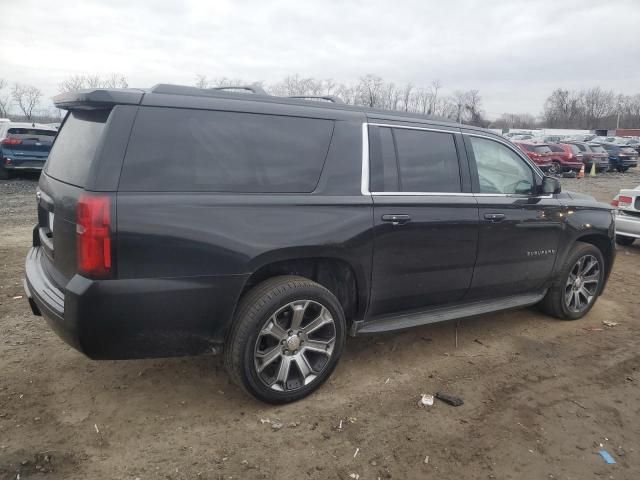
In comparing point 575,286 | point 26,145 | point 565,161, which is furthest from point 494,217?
point 565,161

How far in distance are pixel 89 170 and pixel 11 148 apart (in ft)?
45.2

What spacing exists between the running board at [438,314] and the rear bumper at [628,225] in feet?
14.6

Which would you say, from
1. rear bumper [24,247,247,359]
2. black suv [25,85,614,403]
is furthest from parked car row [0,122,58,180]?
rear bumper [24,247,247,359]

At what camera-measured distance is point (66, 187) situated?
3.02m

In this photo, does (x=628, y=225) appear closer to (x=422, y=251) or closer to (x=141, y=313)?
(x=422, y=251)

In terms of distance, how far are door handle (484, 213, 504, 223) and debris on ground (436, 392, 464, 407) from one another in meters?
1.45

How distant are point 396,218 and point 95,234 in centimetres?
195

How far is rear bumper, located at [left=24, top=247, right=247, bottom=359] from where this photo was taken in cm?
277

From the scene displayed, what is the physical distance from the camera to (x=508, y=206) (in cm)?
439

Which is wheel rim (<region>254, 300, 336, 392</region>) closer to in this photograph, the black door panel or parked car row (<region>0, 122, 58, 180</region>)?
the black door panel

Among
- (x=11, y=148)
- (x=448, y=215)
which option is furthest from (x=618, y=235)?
(x=11, y=148)

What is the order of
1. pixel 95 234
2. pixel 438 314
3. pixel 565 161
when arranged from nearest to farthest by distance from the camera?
1. pixel 95 234
2. pixel 438 314
3. pixel 565 161

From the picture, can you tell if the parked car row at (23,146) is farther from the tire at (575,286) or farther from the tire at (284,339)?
the tire at (575,286)

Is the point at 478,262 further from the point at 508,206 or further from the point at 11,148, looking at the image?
the point at 11,148
